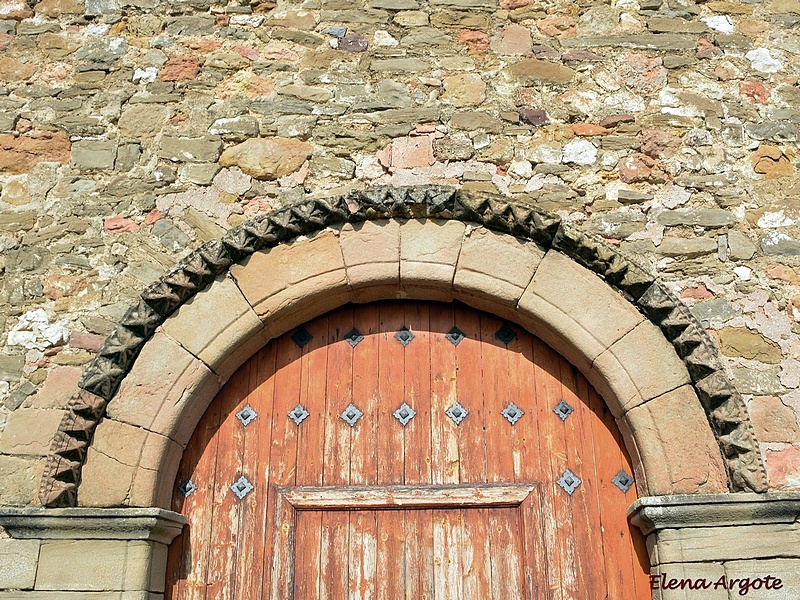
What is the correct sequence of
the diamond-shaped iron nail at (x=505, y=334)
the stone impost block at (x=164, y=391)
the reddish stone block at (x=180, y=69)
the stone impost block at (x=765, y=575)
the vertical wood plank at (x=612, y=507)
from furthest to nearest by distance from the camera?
the reddish stone block at (x=180, y=69)
the diamond-shaped iron nail at (x=505, y=334)
the stone impost block at (x=164, y=391)
the vertical wood plank at (x=612, y=507)
the stone impost block at (x=765, y=575)

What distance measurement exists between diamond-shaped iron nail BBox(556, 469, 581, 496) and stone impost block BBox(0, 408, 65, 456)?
1.99m

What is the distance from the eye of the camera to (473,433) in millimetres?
3215

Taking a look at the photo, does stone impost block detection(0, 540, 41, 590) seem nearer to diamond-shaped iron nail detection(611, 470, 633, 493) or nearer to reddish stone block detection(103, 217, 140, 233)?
reddish stone block detection(103, 217, 140, 233)

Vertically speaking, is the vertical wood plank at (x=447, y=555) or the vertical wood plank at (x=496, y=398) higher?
the vertical wood plank at (x=496, y=398)

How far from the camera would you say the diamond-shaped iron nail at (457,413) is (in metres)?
3.24

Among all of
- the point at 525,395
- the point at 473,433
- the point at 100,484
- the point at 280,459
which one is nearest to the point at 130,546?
the point at 100,484

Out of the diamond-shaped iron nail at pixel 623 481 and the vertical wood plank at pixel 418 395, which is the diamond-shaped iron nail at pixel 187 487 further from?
the diamond-shaped iron nail at pixel 623 481

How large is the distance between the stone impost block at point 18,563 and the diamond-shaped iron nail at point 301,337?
49.0 inches

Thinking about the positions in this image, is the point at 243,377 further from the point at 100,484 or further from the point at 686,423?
the point at 686,423

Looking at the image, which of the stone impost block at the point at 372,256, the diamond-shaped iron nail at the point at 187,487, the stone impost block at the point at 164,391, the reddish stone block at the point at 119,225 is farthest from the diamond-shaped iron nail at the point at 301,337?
the reddish stone block at the point at 119,225

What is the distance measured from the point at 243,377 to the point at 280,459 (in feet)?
1.30

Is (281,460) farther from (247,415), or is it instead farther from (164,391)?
(164,391)

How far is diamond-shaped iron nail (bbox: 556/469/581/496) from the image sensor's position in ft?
10.2

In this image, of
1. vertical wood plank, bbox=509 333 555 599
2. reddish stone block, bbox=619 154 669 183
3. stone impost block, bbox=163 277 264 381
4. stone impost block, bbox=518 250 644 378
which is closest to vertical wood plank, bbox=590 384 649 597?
stone impost block, bbox=518 250 644 378
